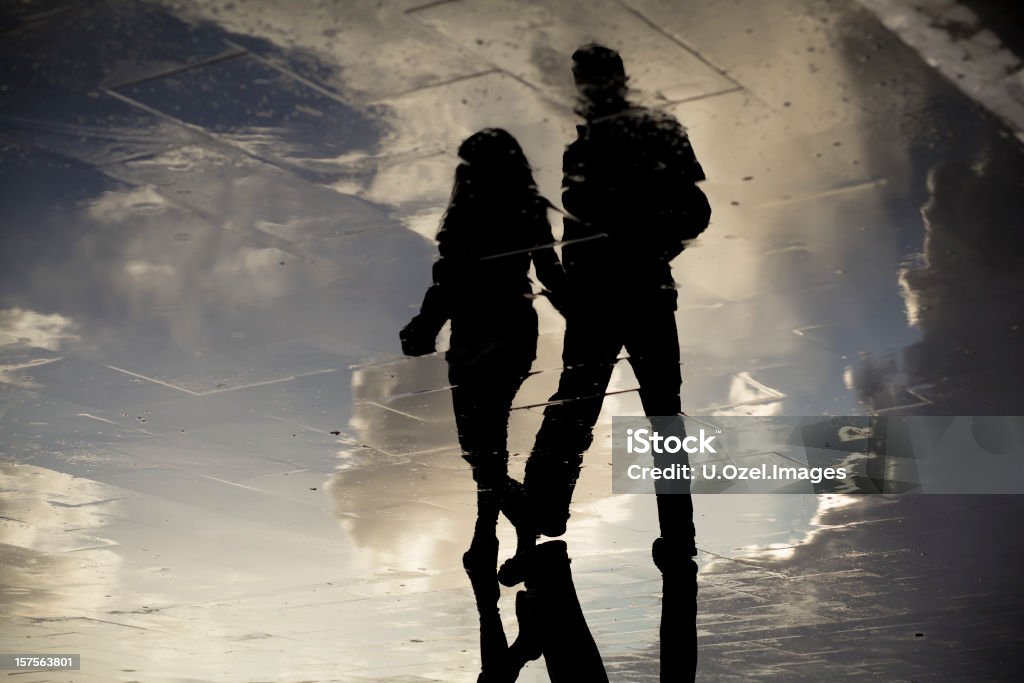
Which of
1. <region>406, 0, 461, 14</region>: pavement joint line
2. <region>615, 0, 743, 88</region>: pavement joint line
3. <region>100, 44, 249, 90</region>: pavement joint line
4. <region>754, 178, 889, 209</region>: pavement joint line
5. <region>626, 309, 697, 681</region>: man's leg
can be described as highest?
<region>406, 0, 461, 14</region>: pavement joint line

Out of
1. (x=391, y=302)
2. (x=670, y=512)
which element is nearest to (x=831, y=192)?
(x=670, y=512)

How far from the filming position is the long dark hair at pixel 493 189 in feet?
9.13

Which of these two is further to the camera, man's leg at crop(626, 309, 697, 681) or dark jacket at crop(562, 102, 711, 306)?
dark jacket at crop(562, 102, 711, 306)

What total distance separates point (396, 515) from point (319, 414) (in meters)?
1.26

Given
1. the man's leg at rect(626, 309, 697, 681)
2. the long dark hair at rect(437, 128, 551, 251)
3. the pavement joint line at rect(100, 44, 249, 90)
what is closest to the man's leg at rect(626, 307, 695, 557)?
the man's leg at rect(626, 309, 697, 681)

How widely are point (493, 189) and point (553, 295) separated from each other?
13.9 inches

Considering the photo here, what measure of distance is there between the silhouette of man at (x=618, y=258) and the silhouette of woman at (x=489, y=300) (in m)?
0.11

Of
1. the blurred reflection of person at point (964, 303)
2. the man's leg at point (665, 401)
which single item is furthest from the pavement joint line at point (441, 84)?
the blurred reflection of person at point (964, 303)

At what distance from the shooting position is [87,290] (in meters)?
3.58

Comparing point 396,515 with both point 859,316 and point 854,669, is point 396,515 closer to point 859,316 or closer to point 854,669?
point 859,316

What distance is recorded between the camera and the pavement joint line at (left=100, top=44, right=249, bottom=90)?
2574mm

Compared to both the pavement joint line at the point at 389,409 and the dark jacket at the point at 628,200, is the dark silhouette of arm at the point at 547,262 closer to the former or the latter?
the dark jacket at the point at 628,200
